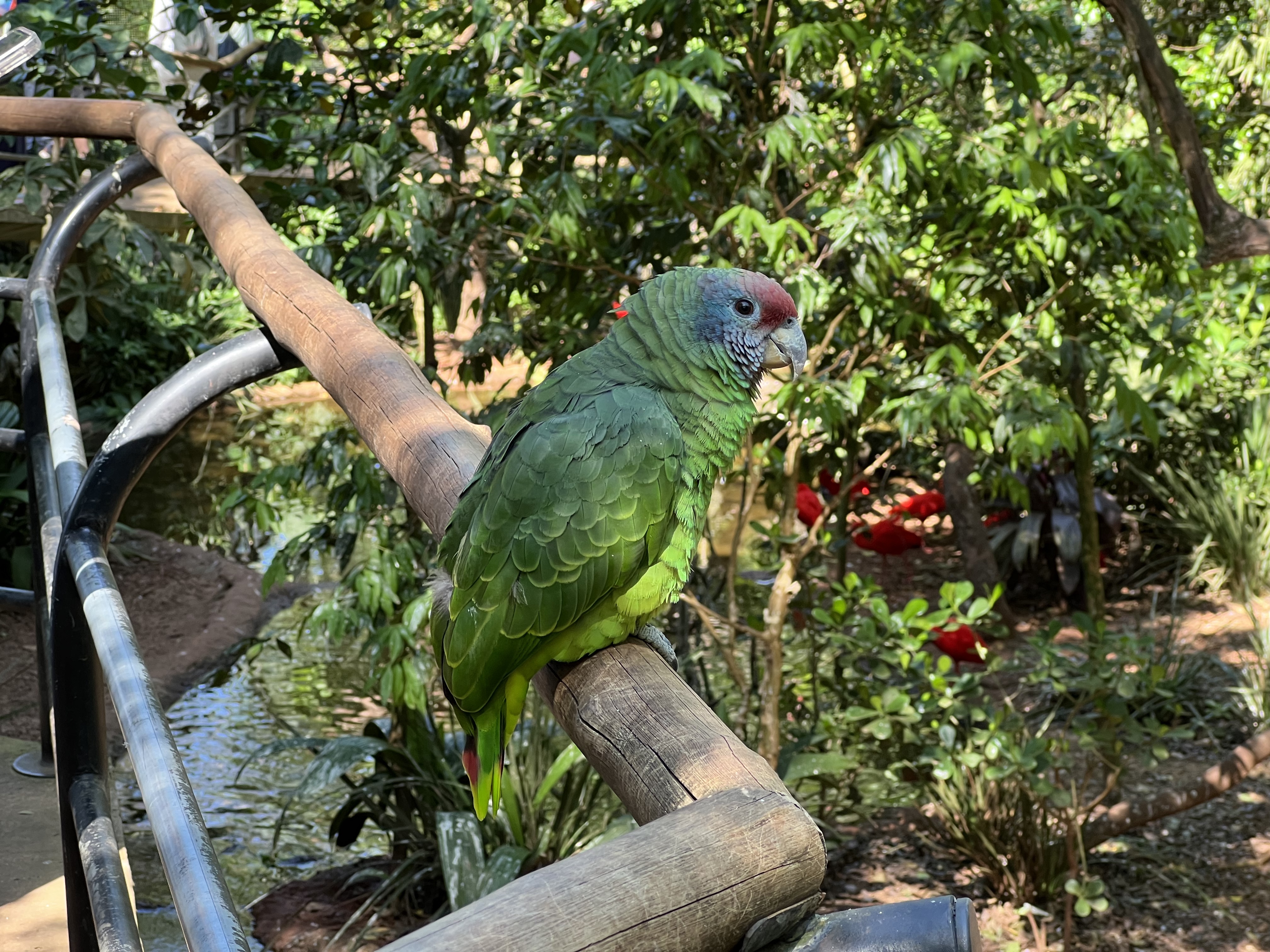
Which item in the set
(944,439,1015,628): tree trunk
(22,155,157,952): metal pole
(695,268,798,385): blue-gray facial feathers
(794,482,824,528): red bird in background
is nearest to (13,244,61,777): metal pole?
(22,155,157,952): metal pole

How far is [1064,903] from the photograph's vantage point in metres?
3.38

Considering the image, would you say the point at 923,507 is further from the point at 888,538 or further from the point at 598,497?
the point at 598,497

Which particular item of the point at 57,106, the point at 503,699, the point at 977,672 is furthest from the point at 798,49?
the point at 977,672

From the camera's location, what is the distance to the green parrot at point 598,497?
1.38 m

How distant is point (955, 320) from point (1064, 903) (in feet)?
5.85

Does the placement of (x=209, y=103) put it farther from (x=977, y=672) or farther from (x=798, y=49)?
(x=977, y=672)

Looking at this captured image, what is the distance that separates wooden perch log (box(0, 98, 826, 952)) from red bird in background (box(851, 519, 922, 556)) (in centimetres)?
260

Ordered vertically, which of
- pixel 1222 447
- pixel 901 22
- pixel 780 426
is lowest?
pixel 1222 447

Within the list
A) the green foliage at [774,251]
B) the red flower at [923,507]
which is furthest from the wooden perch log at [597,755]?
the red flower at [923,507]

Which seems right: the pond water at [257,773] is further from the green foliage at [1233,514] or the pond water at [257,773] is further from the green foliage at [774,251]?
the green foliage at [1233,514]

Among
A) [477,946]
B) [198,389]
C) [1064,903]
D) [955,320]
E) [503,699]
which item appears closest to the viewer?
[477,946]

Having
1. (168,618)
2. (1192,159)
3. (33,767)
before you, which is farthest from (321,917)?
(1192,159)

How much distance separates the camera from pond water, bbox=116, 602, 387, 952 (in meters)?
3.60

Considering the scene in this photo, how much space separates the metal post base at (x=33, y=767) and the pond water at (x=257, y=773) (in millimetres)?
1090
